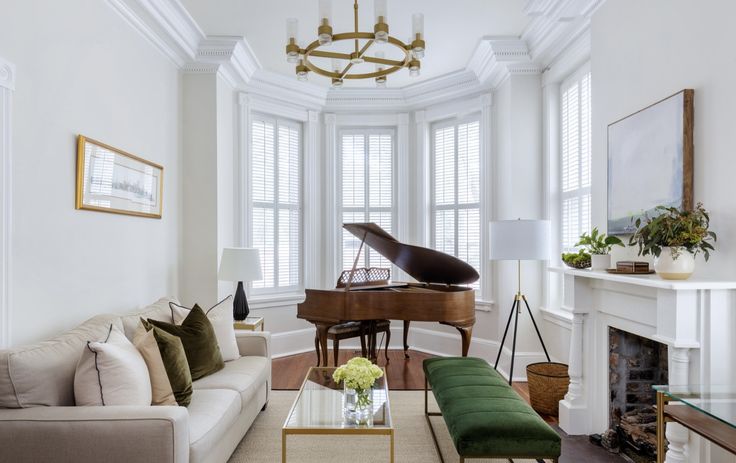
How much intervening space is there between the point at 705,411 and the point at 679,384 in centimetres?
55

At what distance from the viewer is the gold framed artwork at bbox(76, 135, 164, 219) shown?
3.01 meters

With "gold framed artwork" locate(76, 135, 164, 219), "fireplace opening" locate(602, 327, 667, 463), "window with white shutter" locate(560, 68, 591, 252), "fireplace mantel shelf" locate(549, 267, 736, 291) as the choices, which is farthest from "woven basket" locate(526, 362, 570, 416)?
"gold framed artwork" locate(76, 135, 164, 219)

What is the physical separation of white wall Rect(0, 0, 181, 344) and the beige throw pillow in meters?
0.67

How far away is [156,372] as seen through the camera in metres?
2.38

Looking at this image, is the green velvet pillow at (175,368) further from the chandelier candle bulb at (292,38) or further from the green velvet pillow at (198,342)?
the chandelier candle bulb at (292,38)

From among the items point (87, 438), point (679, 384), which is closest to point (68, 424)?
point (87, 438)

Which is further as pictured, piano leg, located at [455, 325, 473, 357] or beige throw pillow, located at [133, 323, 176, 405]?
piano leg, located at [455, 325, 473, 357]

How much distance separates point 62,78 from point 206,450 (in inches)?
88.6

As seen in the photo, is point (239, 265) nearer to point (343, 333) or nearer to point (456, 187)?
point (343, 333)

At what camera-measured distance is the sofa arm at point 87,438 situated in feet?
6.26

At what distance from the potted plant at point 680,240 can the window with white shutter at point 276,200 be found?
406 centimetres

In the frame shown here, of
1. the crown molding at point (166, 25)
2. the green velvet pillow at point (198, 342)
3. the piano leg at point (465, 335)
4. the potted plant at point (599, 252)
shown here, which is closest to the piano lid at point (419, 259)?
the piano leg at point (465, 335)

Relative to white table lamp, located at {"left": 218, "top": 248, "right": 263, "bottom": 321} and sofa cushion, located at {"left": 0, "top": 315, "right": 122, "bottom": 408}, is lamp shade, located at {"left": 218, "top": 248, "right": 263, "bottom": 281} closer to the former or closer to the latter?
white table lamp, located at {"left": 218, "top": 248, "right": 263, "bottom": 321}

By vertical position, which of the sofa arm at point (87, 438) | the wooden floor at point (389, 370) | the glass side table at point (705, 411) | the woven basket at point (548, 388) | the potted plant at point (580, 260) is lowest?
the wooden floor at point (389, 370)
